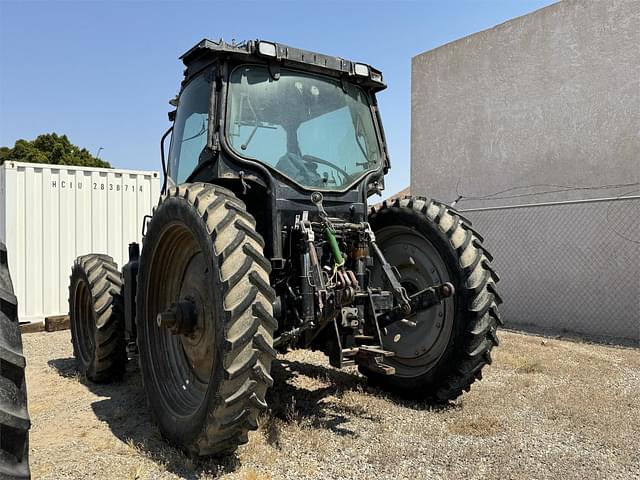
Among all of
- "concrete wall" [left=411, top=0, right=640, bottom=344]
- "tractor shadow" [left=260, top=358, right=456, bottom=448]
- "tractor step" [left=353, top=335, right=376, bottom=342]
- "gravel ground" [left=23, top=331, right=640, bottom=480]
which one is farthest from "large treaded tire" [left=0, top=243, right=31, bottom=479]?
"concrete wall" [left=411, top=0, right=640, bottom=344]

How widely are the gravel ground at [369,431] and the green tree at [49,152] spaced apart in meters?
25.8

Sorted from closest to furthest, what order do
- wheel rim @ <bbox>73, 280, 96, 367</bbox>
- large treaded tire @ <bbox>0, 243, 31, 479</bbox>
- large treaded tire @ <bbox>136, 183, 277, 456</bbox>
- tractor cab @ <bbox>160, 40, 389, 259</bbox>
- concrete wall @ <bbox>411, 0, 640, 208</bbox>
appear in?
1. large treaded tire @ <bbox>0, 243, 31, 479</bbox>
2. large treaded tire @ <bbox>136, 183, 277, 456</bbox>
3. tractor cab @ <bbox>160, 40, 389, 259</bbox>
4. wheel rim @ <bbox>73, 280, 96, 367</bbox>
5. concrete wall @ <bbox>411, 0, 640, 208</bbox>

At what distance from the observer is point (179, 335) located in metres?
3.90

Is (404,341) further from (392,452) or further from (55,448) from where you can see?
(55,448)

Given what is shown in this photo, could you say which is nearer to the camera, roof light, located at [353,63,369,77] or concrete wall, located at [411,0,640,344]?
roof light, located at [353,63,369,77]

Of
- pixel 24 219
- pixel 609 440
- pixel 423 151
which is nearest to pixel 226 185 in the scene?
pixel 609 440

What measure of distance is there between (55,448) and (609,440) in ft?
12.2

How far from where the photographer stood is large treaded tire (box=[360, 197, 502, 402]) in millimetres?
4047

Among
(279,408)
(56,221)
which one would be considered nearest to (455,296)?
(279,408)

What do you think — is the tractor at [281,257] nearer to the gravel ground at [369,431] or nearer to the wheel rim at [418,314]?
the wheel rim at [418,314]

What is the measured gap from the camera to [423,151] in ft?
38.3

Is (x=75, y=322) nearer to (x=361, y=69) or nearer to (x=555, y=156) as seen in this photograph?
(x=361, y=69)

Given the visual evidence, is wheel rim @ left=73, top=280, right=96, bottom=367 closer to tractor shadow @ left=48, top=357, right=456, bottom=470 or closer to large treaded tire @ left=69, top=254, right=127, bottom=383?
large treaded tire @ left=69, top=254, right=127, bottom=383

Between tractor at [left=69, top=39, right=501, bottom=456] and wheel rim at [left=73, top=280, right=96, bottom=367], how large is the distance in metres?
0.94
